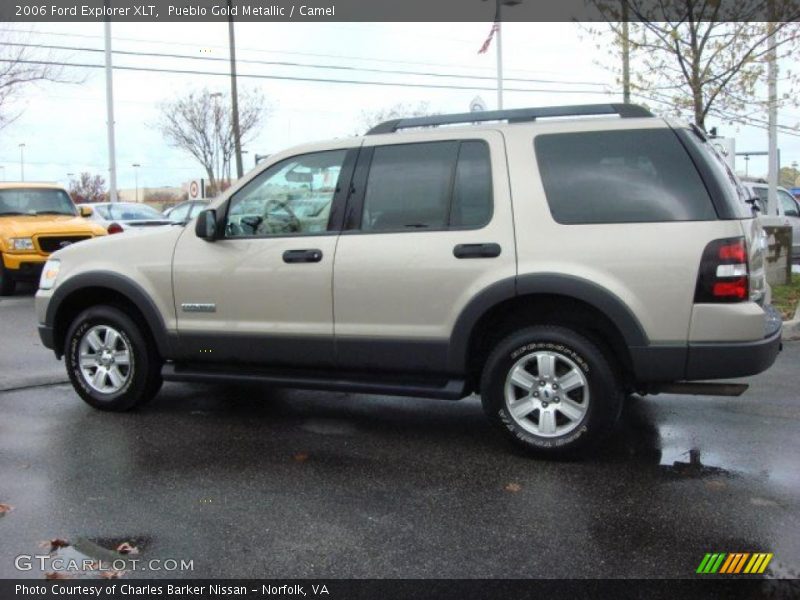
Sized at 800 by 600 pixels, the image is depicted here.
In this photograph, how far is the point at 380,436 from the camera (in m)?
5.14

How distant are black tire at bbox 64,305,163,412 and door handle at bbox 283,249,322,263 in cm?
135

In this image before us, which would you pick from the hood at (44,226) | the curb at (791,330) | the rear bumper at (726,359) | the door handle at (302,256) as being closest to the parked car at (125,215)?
the hood at (44,226)

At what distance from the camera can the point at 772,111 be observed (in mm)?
11734

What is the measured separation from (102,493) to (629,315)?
118 inches

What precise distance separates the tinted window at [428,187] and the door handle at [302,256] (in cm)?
35

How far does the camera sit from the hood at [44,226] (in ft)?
40.8

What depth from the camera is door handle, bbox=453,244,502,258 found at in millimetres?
4520

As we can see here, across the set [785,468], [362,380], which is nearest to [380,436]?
[362,380]

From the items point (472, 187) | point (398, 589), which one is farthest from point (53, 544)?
point (472, 187)

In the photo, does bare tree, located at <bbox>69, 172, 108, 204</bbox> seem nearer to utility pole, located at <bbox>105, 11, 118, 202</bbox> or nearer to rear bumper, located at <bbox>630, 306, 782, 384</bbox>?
utility pole, located at <bbox>105, 11, 118, 202</bbox>

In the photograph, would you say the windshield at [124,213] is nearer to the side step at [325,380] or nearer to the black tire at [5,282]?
the black tire at [5,282]

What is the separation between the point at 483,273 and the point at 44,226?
1030 centimetres

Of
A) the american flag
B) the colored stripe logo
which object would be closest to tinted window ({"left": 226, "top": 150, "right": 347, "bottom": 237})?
the colored stripe logo

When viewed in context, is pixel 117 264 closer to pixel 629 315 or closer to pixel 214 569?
pixel 214 569
